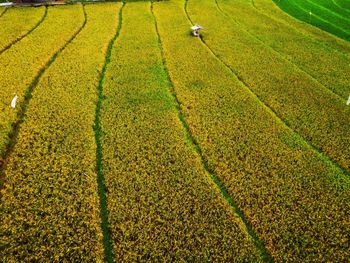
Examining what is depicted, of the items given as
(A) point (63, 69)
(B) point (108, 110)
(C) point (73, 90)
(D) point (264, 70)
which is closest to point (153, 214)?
(B) point (108, 110)

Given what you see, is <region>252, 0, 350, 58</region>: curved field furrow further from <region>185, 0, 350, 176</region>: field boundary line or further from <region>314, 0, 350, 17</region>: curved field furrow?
<region>185, 0, 350, 176</region>: field boundary line

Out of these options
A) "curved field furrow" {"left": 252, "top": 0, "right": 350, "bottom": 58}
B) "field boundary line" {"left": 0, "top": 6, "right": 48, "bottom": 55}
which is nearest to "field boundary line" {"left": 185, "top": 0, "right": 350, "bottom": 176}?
"curved field furrow" {"left": 252, "top": 0, "right": 350, "bottom": 58}

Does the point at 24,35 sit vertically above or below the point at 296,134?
above

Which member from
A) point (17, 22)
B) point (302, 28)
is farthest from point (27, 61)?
point (302, 28)

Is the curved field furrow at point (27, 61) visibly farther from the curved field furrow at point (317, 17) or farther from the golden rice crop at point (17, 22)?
the curved field furrow at point (317, 17)

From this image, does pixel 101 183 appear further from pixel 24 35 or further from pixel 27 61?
pixel 24 35
